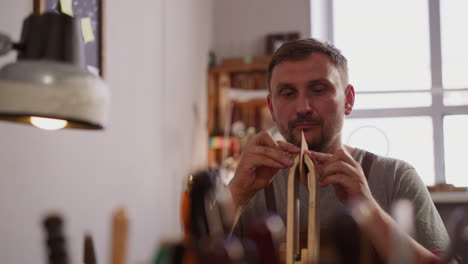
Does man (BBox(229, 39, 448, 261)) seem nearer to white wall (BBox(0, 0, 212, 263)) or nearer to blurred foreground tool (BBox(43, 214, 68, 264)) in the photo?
white wall (BBox(0, 0, 212, 263))

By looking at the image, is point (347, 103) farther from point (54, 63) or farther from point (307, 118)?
point (54, 63)

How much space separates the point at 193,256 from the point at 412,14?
13.3ft

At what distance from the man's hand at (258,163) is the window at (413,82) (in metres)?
2.68

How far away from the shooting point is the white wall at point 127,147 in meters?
1.76

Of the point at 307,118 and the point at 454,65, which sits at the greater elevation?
the point at 454,65

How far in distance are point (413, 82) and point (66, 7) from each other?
2777mm

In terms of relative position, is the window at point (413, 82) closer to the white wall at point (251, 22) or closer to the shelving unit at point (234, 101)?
→ the white wall at point (251, 22)

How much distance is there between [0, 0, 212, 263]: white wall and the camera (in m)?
1.76

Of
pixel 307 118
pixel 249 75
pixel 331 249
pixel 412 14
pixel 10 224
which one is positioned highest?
pixel 412 14

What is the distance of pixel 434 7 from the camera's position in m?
4.03

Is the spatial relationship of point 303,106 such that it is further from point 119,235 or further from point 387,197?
point 119,235

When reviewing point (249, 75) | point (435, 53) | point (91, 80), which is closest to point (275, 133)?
point (249, 75)

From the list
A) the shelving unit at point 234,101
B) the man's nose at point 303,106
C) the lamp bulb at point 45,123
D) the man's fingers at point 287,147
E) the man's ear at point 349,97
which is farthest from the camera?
the shelving unit at point 234,101

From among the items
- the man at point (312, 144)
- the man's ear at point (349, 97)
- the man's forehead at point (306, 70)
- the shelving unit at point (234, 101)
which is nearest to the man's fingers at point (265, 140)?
the man at point (312, 144)
